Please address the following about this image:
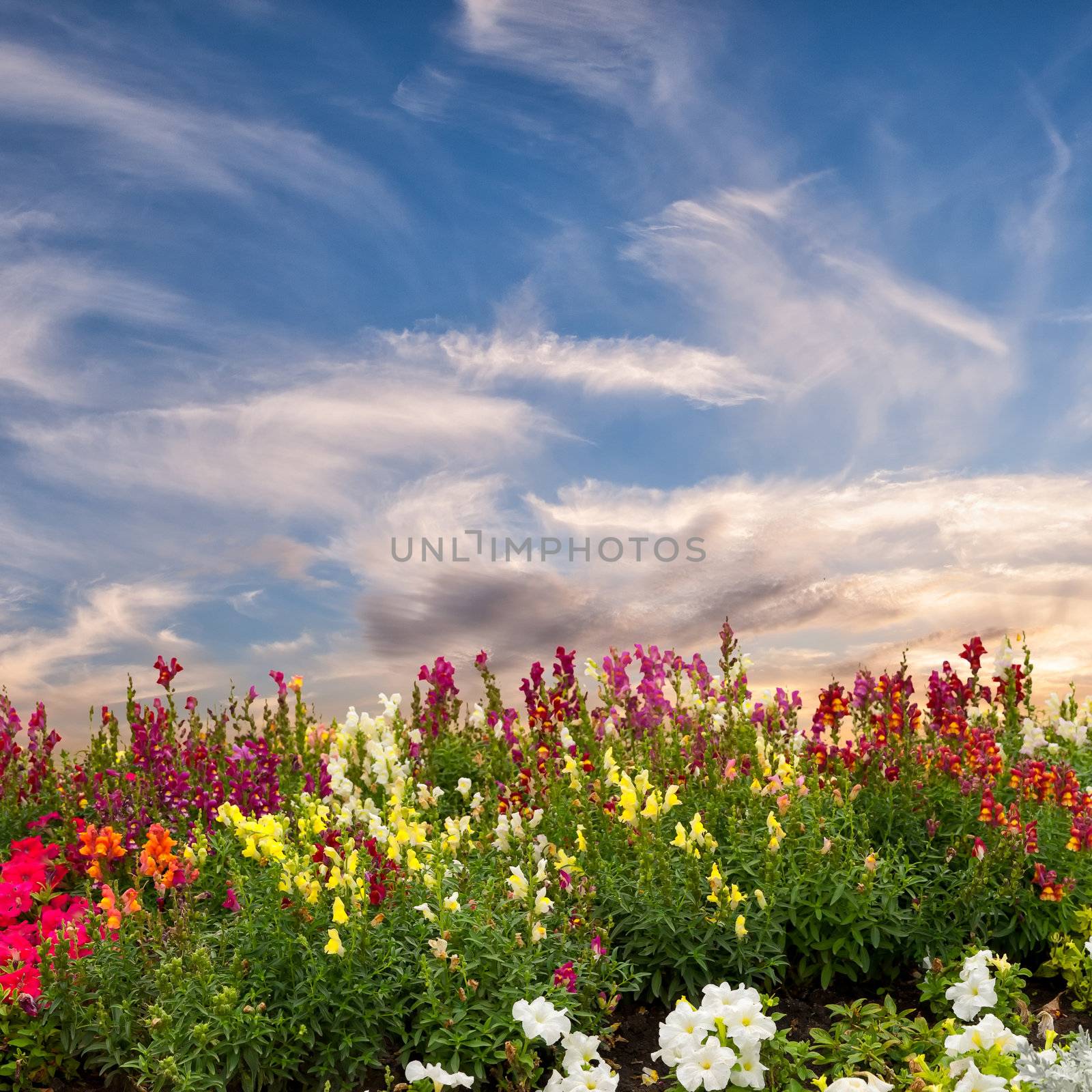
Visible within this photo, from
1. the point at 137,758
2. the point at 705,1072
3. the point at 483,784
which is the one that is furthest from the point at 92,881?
the point at 705,1072

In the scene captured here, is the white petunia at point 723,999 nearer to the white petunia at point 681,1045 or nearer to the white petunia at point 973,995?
the white petunia at point 681,1045

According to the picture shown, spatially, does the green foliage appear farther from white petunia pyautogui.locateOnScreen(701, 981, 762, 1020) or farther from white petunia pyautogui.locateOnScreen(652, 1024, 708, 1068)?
white petunia pyautogui.locateOnScreen(701, 981, 762, 1020)

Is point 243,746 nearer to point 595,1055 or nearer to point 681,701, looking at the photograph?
point 681,701

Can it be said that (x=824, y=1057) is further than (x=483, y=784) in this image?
No

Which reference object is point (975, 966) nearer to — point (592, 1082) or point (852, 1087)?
point (852, 1087)

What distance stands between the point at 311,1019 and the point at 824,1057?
2.24 metres

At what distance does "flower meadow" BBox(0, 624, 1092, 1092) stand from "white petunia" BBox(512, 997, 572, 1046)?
2 cm

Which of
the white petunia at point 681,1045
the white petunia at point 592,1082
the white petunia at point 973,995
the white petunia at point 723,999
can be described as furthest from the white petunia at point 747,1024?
the white petunia at point 973,995

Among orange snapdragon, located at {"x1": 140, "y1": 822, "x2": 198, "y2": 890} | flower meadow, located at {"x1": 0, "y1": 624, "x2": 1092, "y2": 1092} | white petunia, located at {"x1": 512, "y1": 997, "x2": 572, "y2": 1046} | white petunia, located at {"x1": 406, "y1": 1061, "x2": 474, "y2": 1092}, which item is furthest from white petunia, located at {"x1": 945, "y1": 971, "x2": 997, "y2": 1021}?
orange snapdragon, located at {"x1": 140, "y1": 822, "x2": 198, "y2": 890}

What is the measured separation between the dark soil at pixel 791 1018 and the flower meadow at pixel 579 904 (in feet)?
0.13

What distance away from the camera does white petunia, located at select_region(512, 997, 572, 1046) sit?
4320 mm

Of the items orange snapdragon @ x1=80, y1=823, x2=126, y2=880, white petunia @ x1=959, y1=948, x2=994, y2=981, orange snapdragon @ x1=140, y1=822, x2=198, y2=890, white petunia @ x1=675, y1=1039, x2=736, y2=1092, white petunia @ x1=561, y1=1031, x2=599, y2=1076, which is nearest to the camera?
white petunia @ x1=675, y1=1039, x2=736, y2=1092

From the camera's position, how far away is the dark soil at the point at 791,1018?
518 centimetres

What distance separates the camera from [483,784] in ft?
30.0
